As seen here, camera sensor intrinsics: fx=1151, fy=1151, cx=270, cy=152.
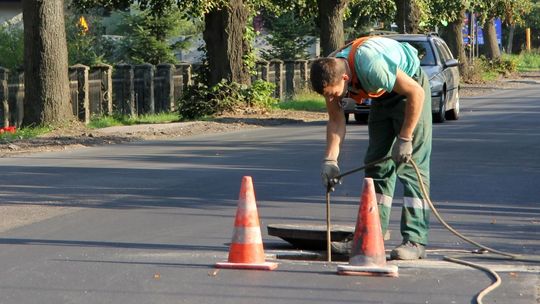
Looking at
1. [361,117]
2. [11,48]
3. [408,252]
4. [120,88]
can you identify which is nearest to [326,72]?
[408,252]

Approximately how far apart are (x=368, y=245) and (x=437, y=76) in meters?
14.7

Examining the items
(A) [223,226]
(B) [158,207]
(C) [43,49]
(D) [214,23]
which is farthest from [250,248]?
(D) [214,23]

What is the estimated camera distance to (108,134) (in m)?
20.3

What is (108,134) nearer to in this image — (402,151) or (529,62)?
(402,151)

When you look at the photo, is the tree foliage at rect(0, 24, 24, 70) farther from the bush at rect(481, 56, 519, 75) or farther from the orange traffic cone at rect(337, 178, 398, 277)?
the orange traffic cone at rect(337, 178, 398, 277)

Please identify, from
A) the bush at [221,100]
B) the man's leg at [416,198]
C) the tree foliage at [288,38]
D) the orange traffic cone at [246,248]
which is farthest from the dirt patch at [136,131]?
the tree foliage at [288,38]

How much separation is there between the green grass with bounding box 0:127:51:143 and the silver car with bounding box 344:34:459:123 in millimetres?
5685

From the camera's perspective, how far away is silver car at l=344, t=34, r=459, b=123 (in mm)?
22047

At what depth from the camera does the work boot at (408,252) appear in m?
8.21

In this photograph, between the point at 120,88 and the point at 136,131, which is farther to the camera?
the point at 120,88

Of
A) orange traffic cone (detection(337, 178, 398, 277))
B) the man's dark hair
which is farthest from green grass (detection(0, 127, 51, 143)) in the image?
orange traffic cone (detection(337, 178, 398, 277))

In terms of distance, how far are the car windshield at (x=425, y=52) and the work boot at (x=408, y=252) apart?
1452cm

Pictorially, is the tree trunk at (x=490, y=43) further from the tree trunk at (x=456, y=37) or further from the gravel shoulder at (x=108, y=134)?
the gravel shoulder at (x=108, y=134)

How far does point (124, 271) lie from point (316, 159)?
7906 mm
